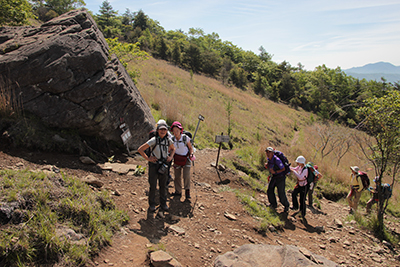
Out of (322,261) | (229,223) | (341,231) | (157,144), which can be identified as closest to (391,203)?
(341,231)

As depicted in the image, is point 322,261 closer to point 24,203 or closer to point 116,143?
point 24,203

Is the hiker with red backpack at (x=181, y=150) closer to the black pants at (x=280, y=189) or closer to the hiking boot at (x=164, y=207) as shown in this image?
the hiking boot at (x=164, y=207)

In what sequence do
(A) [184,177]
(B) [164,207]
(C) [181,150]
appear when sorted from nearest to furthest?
(B) [164,207], (C) [181,150], (A) [184,177]

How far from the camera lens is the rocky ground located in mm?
3723

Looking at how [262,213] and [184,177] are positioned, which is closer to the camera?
[184,177]

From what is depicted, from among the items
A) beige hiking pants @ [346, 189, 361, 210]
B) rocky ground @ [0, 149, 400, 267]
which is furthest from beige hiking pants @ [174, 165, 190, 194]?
beige hiking pants @ [346, 189, 361, 210]

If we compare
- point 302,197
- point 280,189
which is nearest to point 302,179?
point 302,197

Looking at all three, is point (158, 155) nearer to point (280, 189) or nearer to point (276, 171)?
point (276, 171)

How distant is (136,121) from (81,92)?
192 cm

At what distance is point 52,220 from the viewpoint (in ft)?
10.2

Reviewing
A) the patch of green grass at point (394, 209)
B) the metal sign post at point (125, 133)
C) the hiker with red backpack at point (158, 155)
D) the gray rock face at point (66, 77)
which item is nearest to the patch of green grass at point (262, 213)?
the hiker with red backpack at point (158, 155)

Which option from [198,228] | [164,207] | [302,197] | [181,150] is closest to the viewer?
[198,228]

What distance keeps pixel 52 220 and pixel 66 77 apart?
410 cm

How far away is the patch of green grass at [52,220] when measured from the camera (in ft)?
8.68
